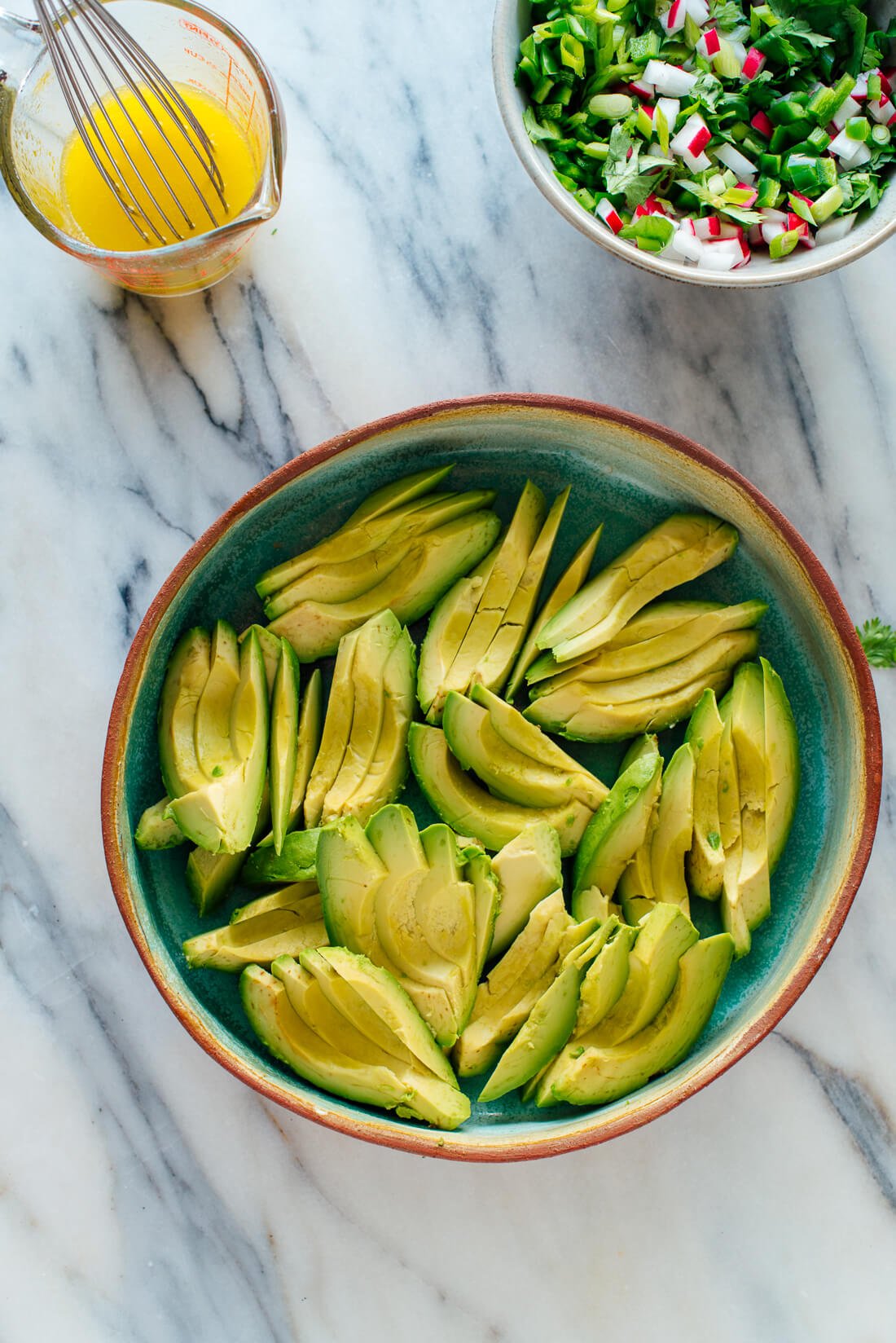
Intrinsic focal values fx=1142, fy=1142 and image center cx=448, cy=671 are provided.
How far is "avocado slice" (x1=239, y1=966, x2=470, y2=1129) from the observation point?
124 cm

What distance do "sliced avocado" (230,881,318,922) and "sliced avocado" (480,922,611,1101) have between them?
10.6 inches

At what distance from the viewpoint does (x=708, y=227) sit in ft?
4.22

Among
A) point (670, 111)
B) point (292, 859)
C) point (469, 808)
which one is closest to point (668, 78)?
point (670, 111)

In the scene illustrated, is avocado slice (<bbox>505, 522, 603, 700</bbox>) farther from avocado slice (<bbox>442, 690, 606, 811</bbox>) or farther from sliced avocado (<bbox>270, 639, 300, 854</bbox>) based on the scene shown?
sliced avocado (<bbox>270, 639, 300, 854</bbox>)

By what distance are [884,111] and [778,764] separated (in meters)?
0.75

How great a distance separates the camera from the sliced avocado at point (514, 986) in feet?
4.21

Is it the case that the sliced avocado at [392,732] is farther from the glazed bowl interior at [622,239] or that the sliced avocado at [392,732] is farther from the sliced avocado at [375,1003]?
the glazed bowl interior at [622,239]

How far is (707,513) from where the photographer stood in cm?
135

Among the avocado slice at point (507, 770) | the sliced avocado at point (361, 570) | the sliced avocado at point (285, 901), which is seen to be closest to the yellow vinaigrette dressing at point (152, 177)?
the sliced avocado at point (361, 570)

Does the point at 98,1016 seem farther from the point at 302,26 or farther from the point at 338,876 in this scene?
the point at 302,26

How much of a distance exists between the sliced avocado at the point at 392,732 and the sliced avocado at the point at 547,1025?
0.28m

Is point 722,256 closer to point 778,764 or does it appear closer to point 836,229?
point 836,229

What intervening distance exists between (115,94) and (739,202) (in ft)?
2.32

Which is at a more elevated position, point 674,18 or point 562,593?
point 674,18
